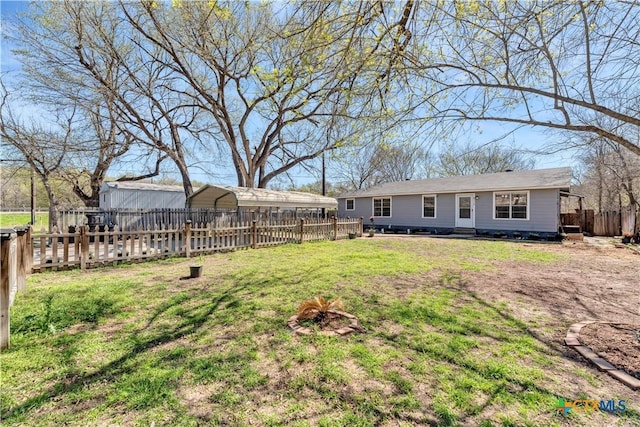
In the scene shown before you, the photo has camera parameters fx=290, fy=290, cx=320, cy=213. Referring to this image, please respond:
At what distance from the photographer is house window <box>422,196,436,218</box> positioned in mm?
18359

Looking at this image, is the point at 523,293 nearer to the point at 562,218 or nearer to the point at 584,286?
the point at 584,286

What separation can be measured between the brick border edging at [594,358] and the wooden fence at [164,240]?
856 cm

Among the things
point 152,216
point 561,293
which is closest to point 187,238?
point 152,216

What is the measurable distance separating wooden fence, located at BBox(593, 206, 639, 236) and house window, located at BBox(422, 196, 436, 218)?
8996 millimetres

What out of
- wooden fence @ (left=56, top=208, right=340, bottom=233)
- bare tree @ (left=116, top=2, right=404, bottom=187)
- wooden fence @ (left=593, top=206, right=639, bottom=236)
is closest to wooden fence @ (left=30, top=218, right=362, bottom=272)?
wooden fence @ (left=56, top=208, right=340, bottom=233)

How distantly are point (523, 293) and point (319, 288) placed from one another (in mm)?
3535

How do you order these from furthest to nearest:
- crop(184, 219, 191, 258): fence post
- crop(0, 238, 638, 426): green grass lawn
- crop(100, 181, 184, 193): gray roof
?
1. crop(100, 181, 184, 193): gray roof
2. crop(184, 219, 191, 258): fence post
3. crop(0, 238, 638, 426): green grass lawn

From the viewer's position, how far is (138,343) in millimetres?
3068

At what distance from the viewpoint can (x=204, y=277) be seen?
5.93 m

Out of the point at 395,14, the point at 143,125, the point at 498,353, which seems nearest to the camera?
the point at 498,353

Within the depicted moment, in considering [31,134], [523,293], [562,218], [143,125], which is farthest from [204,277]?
[562,218]

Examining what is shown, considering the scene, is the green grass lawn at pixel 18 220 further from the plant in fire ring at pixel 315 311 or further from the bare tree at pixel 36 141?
the plant in fire ring at pixel 315 311

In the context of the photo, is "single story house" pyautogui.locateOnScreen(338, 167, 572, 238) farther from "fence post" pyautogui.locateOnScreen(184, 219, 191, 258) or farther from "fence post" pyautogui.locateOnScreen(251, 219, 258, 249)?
"fence post" pyautogui.locateOnScreen(184, 219, 191, 258)

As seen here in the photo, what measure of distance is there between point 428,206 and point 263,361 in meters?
17.7
